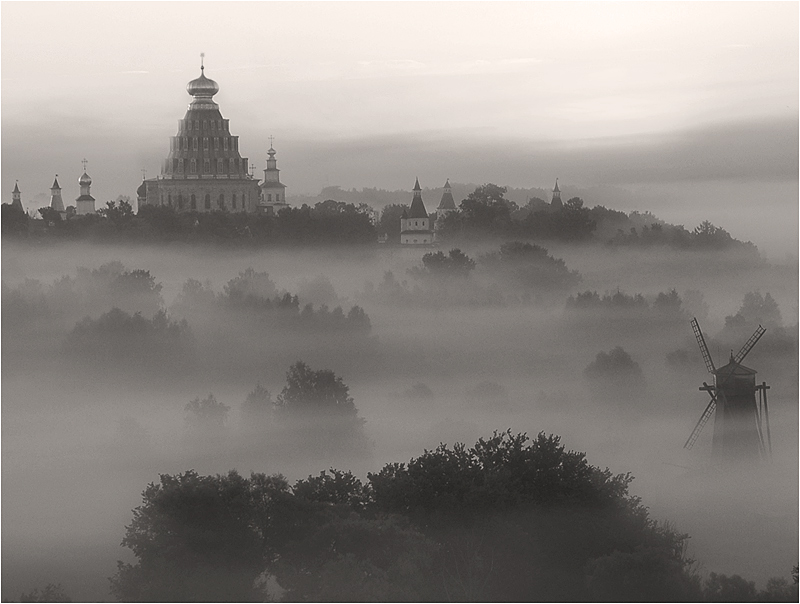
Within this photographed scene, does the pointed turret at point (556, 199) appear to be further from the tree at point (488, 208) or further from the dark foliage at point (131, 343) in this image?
the dark foliage at point (131, 343)

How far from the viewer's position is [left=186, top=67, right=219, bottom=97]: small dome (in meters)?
72.5

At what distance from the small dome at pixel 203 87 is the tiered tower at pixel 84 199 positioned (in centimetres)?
707

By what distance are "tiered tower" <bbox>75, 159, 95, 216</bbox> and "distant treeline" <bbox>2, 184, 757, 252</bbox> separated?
37.3 inches

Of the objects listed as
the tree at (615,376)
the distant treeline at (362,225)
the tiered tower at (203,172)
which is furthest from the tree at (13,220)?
the tree at (615,376)

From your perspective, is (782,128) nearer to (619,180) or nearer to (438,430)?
(619,180)

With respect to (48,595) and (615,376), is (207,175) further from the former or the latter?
(48,595)

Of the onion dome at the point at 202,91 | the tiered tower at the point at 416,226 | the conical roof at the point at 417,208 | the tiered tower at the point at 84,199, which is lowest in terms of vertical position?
the tiered tower at the point at 416,226

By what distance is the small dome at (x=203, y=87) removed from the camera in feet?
238

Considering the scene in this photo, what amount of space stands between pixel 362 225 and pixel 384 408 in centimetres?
1464

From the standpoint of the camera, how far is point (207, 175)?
76812mm

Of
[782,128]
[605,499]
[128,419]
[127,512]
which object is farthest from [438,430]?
[605,499]

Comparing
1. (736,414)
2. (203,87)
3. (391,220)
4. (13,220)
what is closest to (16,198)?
(13,220)

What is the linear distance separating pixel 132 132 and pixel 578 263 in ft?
86.8

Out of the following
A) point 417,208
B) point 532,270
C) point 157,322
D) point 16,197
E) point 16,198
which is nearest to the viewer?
point 16,198
